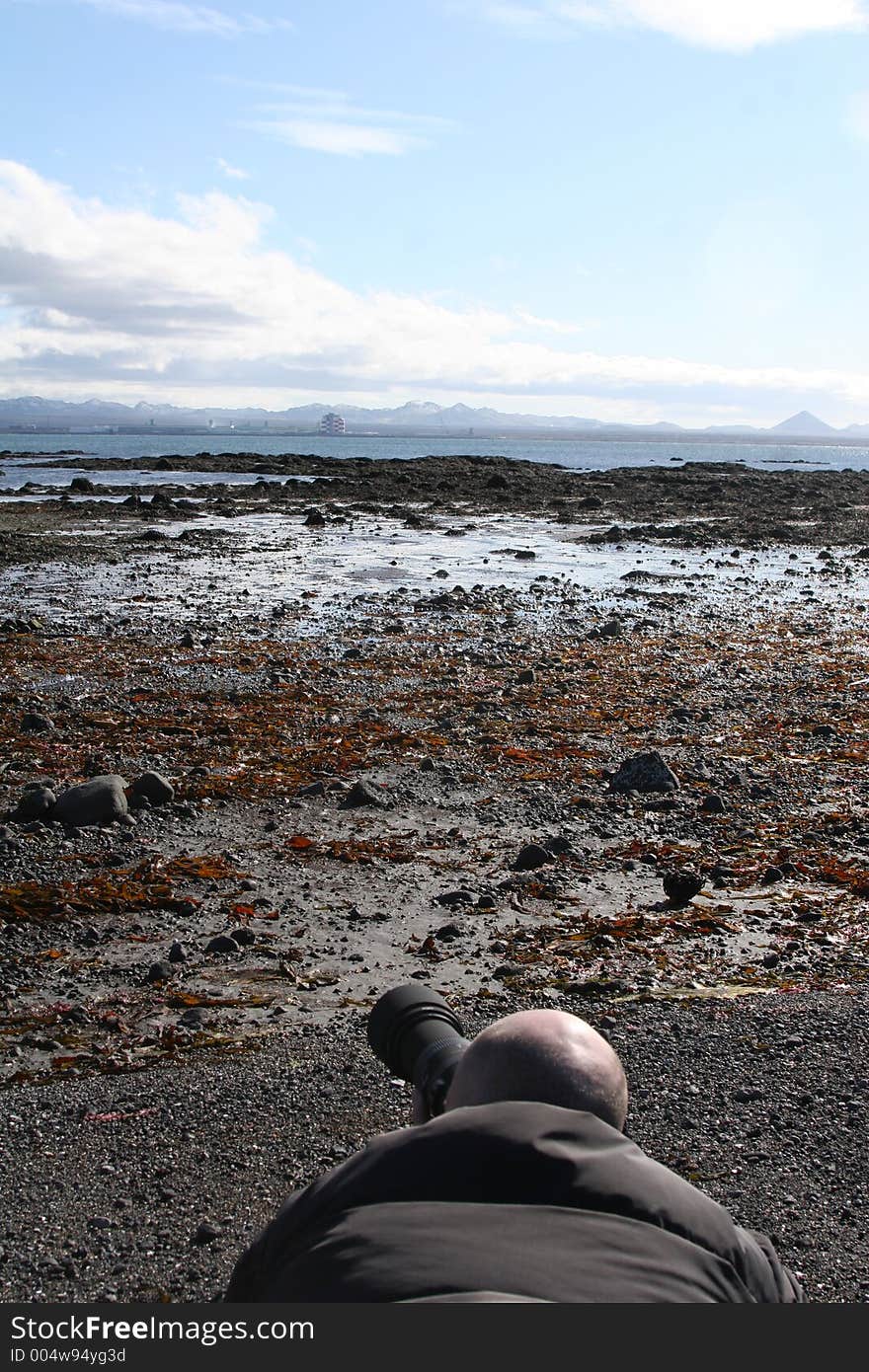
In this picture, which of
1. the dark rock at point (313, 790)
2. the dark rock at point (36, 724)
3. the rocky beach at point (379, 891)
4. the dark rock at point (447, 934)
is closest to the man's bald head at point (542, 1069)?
the rocky beach at point (379, 891)

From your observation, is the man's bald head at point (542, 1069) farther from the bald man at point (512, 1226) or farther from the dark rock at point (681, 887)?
the dark rock at point (681, 887)

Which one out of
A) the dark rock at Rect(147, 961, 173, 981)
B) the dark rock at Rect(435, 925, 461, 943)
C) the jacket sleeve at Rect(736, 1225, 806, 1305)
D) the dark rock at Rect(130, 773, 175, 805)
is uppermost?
the jacket sleeve at Rect(736, 1225, 806, 1305)

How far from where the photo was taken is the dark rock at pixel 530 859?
696cm

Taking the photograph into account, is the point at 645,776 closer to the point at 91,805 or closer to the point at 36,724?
the point at 91,805

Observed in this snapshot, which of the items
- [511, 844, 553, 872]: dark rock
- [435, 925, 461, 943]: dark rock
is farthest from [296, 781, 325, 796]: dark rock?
[435, 925, 461, 943]: dark rock

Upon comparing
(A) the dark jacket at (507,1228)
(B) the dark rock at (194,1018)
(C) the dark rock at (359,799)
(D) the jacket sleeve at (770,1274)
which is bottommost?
(B) the dark rock at (194,1018)

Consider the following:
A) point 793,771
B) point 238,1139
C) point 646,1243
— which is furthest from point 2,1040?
point 793,771

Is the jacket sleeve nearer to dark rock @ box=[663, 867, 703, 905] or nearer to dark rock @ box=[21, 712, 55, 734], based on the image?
dark rock @ box=[663, 867, 703, 905]

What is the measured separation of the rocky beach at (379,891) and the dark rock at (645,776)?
1.0 inches

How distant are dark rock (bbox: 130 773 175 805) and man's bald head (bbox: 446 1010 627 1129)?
584cm

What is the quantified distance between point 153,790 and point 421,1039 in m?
5.40

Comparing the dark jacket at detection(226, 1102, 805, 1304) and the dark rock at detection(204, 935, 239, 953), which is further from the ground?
the dark jacket at detection(226, 1102, 805, 1304)

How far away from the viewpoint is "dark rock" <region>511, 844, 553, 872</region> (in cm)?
696

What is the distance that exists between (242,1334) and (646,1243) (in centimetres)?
62
